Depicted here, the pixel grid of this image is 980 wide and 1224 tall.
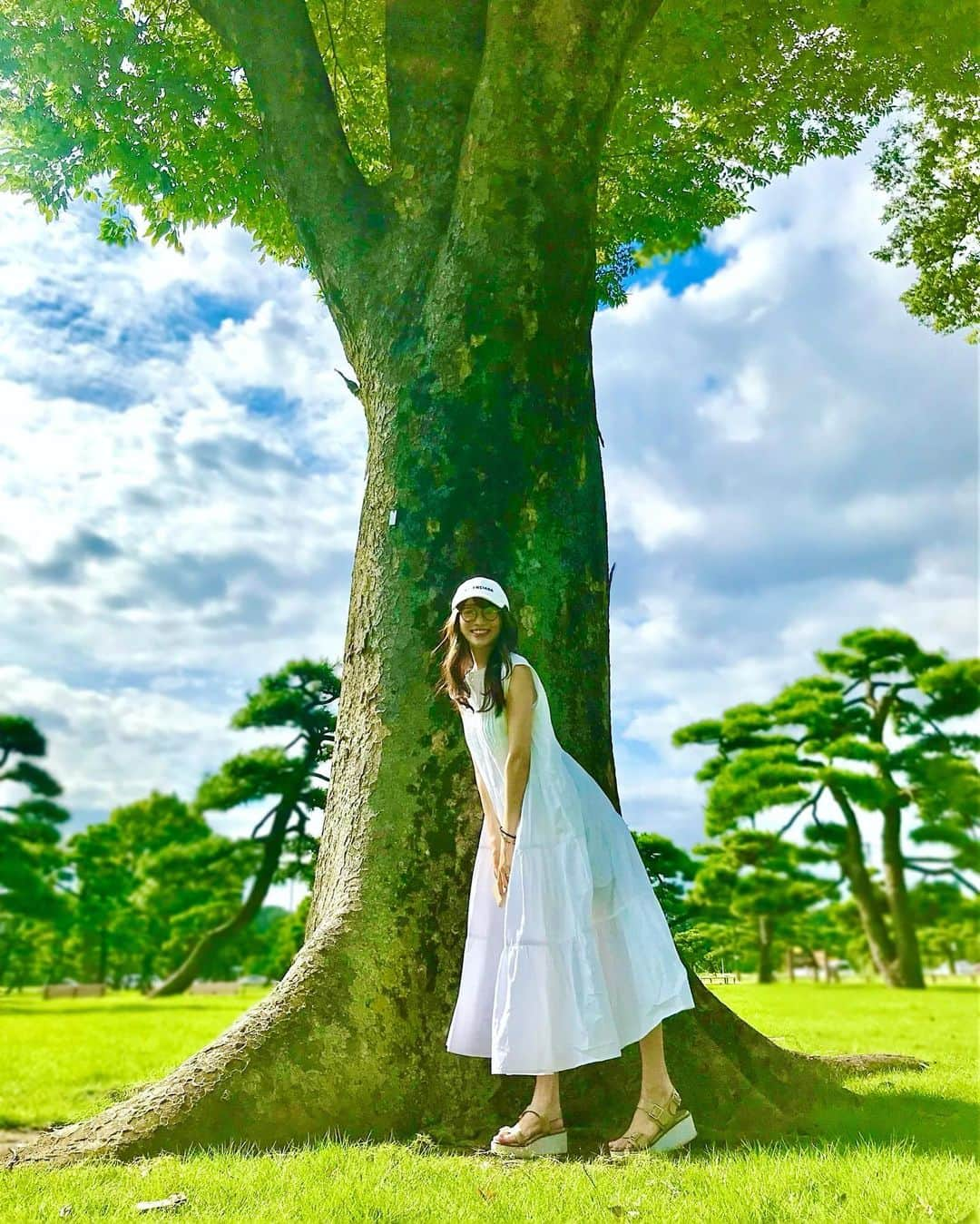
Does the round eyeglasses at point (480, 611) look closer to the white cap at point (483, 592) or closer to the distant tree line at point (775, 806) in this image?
the white cap at point (483, 592)

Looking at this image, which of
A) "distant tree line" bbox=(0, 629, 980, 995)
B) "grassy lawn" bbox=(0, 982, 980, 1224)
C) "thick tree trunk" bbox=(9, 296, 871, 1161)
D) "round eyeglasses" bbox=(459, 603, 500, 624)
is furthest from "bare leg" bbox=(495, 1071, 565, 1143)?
"distant tree line" bbox=(0, 629, 980, 995)

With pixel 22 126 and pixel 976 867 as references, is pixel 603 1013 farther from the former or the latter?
pixel 976 867

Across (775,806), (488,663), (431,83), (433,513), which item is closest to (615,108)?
(431,83)

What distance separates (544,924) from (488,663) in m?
0.94

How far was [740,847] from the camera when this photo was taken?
18.6 metres

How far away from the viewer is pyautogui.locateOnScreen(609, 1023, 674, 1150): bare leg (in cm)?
363

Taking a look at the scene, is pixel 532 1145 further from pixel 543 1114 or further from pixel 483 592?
pixel 483 592

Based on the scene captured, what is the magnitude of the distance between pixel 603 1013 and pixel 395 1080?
3.13 ft

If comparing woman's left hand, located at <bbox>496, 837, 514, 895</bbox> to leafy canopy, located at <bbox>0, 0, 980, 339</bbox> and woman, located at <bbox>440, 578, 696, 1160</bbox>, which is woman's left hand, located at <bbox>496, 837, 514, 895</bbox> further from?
leafy canopy, located at <bbox>0, 0, 980, 339</bbox>

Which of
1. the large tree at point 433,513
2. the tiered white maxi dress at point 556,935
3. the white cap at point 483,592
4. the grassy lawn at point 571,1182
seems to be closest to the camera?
the grassy lawn at point 571,1182

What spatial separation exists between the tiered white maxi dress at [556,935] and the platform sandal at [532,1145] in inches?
10.0

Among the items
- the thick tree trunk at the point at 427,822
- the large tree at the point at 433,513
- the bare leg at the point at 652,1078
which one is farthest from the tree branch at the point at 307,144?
the bare leg at the point at 652,1078

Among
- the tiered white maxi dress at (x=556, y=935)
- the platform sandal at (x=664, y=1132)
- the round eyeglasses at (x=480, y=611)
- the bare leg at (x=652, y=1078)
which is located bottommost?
the platform sandal at (x=664, y=1132)

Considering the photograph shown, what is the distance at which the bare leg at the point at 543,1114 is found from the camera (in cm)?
356
